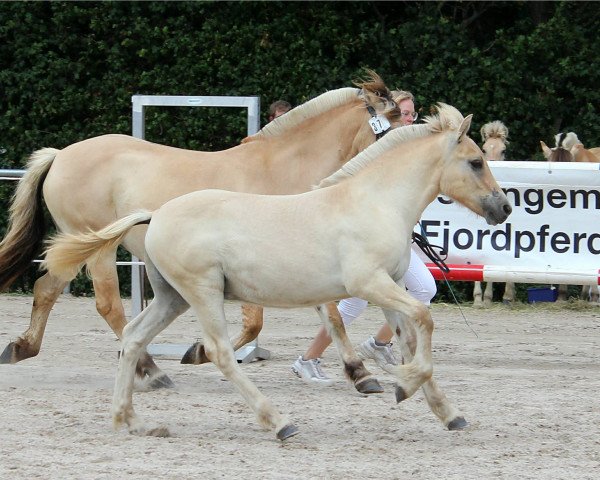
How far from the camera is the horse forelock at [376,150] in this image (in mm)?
5977

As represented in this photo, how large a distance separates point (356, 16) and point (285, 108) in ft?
14.2

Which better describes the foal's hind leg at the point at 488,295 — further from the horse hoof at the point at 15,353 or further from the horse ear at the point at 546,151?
the horse hoof at the point at 15,353

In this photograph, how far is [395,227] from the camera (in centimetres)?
575

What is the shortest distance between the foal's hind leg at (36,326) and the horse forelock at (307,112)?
1.73 metres

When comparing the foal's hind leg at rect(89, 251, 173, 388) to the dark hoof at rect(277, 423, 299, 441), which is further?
the foal's hind leg at rect(89, 251, 173, 388)

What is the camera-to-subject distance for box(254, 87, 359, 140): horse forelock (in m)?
7.44

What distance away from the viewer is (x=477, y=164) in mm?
5934

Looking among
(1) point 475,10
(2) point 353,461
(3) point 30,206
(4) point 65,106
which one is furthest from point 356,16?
(2) point 353,461

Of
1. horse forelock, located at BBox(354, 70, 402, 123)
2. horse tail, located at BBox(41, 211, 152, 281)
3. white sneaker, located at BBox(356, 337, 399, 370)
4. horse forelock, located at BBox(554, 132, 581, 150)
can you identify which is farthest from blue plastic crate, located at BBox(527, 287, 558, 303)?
horse tail, located at BBox(41, 211, 152, 281)

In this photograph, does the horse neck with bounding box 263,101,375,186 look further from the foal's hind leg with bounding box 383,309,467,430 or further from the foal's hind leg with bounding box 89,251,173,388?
the foal's hind leg with bounding box 383,309,467,430

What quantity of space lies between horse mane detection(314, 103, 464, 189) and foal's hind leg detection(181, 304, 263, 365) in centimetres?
192

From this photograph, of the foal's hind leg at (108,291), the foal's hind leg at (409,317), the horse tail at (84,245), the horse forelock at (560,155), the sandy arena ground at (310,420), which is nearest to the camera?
the sandy arena ground at (310,420)

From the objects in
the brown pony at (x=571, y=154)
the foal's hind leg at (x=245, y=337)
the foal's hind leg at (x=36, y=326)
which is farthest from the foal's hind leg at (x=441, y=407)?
the brown pony at (x=571, y=154)

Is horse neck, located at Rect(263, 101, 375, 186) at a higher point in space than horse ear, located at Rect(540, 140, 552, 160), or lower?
higher
